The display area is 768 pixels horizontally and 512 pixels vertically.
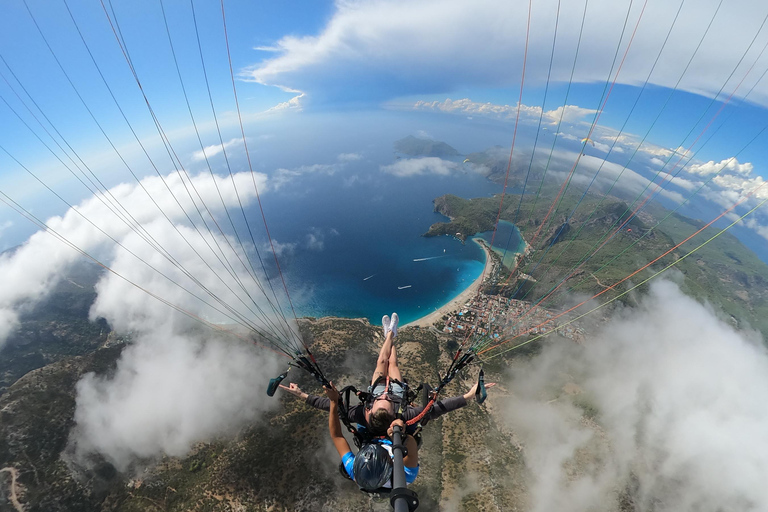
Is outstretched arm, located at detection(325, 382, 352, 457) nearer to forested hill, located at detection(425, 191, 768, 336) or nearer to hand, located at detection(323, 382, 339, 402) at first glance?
hand, located at detection(323, 382, 339, 402)

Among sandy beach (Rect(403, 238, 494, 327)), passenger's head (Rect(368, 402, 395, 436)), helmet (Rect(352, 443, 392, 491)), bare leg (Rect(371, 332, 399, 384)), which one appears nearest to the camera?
helmet (Rect(352, 443, 392, 491))

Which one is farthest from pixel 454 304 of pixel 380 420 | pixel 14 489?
pixel 14 489

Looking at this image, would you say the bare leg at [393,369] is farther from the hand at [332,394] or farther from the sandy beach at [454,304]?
the sandy beach at [454,304]

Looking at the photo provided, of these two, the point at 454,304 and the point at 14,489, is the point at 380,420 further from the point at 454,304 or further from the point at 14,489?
the point at 454,304

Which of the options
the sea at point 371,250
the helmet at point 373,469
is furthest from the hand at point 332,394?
the sea at point 371,250

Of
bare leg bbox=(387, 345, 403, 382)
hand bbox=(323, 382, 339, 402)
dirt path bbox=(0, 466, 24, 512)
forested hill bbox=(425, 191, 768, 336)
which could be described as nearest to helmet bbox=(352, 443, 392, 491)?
hand bbox=(323, 382, 339, 402)

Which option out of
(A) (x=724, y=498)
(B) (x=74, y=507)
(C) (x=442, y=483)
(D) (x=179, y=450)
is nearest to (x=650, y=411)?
(A) (x=724, y=498)
